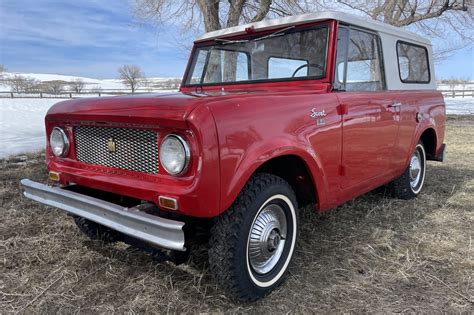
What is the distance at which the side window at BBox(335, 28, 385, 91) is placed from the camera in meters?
3.18

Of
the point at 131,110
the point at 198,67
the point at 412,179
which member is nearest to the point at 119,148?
the point at 131,110

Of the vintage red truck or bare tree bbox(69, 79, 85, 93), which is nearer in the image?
the vintage red truck

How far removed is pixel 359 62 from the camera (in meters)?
3.47

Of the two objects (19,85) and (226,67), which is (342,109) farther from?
(19,85)

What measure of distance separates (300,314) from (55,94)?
33.0 meters

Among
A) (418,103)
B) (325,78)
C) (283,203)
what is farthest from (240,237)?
(418,103)

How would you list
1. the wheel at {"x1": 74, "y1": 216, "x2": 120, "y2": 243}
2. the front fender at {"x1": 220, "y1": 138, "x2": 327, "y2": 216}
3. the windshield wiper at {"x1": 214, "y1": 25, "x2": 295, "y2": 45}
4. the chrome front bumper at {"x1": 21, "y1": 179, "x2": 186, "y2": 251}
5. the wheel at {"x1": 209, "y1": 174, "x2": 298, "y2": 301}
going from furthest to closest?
the windshield wiper at {"x1": 214, "y1": 25, "x2": 295, "y2": 45}, the wheel at {"x1": 74, "y1": 216, "x2": 120, "y2": 243}, the wheel at {"x1": 209, "y1": 174, "x2": 298, "y2": 301}, the front fender at {"x1": 220, "y1": 138, "x2": 327, "y2": 216}, the chrome front bumper at {"x1": 21, "y1": 179, "x2": 186, "y2": 251}

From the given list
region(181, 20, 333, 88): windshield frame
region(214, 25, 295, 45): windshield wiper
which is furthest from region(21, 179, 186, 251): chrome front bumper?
region(214, 25, 295, 45): windshield wiper

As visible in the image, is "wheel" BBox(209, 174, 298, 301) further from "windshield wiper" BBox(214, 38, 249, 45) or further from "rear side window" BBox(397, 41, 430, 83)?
"rear side window" BBox(397, 41, 430, 83)

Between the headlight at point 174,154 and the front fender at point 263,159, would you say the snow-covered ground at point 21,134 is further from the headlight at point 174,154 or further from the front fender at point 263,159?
the front fender at point 263,159

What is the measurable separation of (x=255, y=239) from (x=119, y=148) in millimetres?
1026

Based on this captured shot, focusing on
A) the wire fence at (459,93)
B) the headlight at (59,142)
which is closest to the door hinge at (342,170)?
the headlight at (59,142)

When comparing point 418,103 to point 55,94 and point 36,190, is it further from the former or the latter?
point 55,94

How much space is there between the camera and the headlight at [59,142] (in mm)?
2805
